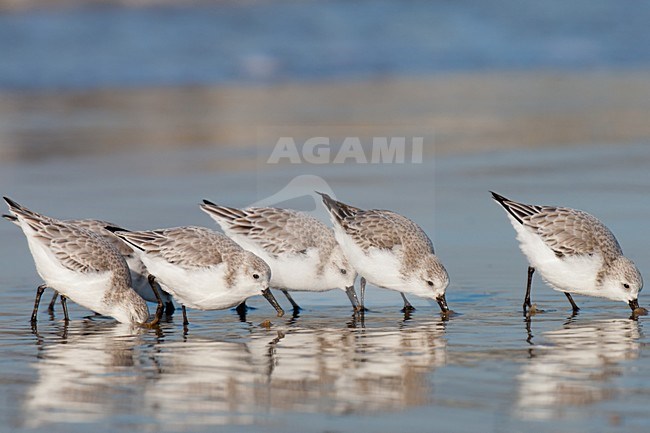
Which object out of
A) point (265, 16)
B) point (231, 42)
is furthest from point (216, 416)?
point (265, 16)

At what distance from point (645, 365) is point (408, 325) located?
2.13 metres

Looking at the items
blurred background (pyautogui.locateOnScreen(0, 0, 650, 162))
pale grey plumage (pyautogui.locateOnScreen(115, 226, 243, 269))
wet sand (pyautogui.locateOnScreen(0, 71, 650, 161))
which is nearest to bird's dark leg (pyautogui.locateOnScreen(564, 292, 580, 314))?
pale grey plumage (pyautogui.locateOnScreen(115, 226, 243, 269))

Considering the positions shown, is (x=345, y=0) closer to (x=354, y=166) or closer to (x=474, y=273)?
(x=354, y=166)

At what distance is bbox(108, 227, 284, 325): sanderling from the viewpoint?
9.46 metres

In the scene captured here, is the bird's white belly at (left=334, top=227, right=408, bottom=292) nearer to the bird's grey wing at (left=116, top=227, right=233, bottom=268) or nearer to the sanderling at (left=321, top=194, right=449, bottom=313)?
the sanderling at (left=321, top=194, right=449, bottom=313)

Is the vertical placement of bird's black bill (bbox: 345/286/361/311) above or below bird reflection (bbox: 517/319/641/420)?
above

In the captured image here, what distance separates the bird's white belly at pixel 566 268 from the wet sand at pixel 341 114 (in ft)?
23.1

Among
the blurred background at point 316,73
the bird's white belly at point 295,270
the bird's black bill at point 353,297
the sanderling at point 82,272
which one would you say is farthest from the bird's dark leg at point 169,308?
the blurred background at point 316,73

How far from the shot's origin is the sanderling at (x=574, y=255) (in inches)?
382

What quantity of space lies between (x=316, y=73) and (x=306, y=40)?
3.40 meters

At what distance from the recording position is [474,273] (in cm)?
1090
